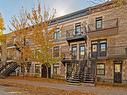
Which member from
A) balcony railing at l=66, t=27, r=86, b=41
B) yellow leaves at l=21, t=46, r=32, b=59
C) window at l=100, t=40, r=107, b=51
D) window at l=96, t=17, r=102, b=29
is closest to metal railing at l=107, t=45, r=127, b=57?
window at l=100, t=40, r=107, b=51

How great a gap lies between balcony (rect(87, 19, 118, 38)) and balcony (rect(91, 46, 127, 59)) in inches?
75.7

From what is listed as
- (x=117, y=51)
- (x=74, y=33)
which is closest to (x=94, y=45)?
(x=117, y=51)

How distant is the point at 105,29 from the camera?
35781mm

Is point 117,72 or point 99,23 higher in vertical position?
point 99,23

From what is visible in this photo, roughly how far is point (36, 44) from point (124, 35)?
40.8 ft

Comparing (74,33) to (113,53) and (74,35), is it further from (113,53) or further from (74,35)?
(113,53)

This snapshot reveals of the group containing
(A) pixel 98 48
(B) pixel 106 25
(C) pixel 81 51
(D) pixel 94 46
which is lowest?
(C) pixel 81 51

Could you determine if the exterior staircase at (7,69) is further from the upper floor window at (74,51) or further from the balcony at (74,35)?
the balcony at (74,35)

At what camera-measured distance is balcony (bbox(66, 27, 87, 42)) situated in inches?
1569

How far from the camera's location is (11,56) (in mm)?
62375

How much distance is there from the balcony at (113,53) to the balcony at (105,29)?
1.92 m

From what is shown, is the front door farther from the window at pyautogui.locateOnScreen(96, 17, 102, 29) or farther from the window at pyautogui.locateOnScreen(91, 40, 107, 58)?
the window at pyautogui.locateOnScreen(96, 17, 102, 29)

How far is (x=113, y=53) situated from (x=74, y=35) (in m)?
8.89

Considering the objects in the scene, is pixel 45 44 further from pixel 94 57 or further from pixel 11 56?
pixel 11 56
